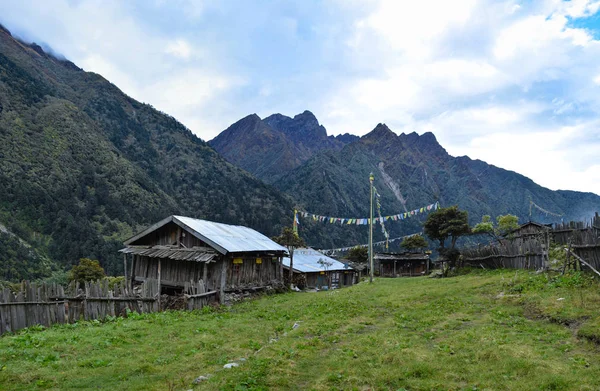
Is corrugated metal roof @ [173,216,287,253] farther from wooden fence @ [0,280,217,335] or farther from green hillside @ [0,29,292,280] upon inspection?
green hillside @ [0,29,292,280]

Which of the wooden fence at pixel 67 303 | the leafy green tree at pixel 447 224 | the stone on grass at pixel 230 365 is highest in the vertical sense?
the leafy green tree at pixel 447 224

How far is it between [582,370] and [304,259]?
42667mm

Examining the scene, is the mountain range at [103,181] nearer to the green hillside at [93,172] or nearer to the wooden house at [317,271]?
the green hillside at [93,172]

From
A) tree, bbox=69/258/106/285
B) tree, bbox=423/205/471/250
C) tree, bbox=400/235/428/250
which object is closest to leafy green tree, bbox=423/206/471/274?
tree, bbox=423/205/471/250

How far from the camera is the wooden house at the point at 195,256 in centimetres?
2352

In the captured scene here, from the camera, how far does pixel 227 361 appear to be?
29.8 feet

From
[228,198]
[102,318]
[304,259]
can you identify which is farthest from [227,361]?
[228,198]

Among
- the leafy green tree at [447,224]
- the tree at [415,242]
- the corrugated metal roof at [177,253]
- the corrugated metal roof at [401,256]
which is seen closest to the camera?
the corrugated metal roof at [177,253]

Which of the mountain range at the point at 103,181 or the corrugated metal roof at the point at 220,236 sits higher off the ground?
the mountain range at the point at 103,181

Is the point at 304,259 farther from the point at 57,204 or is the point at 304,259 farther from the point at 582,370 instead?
the point at 57,204

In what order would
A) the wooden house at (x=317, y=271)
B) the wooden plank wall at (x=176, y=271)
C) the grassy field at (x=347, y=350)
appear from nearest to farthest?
1. the grassy field at (x=347, y=350)
2. the wooden plank wall at (x=176, y=271)
3. the wooden house at (x=317, y=271)

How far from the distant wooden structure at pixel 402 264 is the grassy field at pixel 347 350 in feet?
148

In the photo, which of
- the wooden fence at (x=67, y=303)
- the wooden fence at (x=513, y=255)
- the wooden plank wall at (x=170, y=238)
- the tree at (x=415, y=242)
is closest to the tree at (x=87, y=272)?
the wooden plank wall at (x=170, y=238)

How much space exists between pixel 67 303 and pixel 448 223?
43691mm
